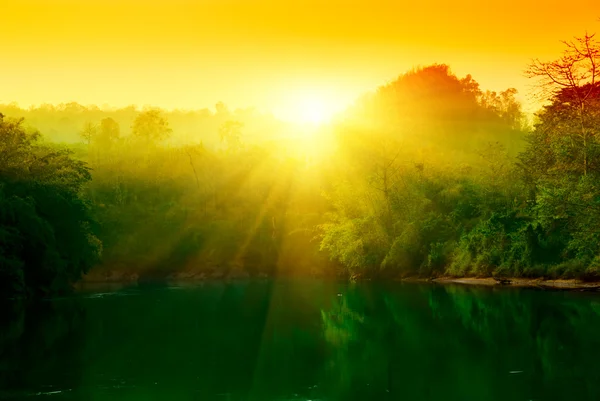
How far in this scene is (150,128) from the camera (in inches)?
3588

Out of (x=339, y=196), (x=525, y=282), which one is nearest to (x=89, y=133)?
(x=339, y=196)

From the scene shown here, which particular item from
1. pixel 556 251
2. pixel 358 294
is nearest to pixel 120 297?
pixel 358 294

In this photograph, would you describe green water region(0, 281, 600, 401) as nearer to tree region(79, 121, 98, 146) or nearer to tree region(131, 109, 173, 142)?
tree region(79, 121, 98, 146)

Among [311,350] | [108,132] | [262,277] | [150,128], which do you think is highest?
[150,128]

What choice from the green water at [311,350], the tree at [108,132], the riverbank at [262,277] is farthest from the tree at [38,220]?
the tree at [108,132]

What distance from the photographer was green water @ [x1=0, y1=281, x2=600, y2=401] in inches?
577

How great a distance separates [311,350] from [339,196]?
35784 mm

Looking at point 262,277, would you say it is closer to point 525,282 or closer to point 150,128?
point 525,282

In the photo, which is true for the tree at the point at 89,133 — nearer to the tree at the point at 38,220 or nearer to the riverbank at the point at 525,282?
the tree at the point at 38,220

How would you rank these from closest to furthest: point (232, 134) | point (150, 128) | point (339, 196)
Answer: point (339, 196)
point (150, 128)
point (232, 134)

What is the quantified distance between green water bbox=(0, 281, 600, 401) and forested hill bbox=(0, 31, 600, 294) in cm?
545

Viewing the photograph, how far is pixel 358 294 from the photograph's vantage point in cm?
4019

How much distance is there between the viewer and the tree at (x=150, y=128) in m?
90.6

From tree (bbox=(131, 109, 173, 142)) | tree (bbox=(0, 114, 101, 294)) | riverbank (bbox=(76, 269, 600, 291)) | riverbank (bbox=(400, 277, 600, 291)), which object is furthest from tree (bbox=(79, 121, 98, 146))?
riverbank (bbox=(400, 277, 600, 291))
